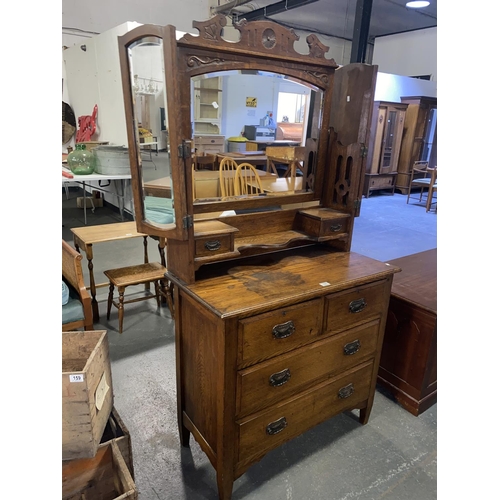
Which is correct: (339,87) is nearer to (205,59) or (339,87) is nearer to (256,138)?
(256,138)

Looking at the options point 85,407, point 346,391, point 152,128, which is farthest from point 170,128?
point 346,391

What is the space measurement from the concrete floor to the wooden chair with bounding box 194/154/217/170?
133 cm

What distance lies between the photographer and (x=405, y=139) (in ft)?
26.1

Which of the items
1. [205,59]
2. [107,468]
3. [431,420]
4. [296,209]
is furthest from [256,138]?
[431,420]

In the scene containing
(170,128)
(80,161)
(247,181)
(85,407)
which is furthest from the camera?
(80,161)

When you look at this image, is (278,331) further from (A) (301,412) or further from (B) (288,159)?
(B) (288,159)

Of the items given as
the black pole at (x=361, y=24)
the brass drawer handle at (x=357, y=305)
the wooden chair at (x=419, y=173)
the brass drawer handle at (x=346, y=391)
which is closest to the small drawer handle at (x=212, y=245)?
the brass drawer handle at (x=357, y=305)

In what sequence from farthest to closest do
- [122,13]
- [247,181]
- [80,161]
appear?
[122,13] < [80,161] < [247,181]

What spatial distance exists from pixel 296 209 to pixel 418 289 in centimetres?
91

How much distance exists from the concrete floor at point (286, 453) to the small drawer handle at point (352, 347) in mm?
517

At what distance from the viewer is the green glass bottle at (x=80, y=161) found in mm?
4492

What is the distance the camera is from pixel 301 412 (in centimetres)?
166

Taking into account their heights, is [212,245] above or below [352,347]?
above

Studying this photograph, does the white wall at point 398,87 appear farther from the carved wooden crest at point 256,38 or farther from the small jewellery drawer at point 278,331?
the small jewellery drawer at point 278,331
